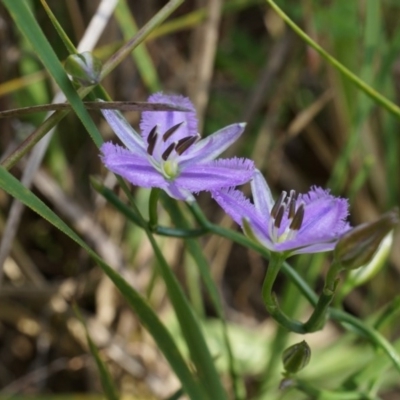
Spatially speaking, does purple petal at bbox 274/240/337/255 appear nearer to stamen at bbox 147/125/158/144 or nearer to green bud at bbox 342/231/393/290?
stamen at bbox 147/125/158/144

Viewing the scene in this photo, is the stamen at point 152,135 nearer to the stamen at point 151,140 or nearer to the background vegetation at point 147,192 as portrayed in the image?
the stamen at point 151,140

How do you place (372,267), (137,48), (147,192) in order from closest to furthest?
(372,267)
(137,48)
(147,192)

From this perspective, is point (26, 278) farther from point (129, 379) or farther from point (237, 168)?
point (237, 168)

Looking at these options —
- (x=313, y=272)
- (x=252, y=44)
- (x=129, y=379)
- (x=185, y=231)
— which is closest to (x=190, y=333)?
(x=185, y=231)

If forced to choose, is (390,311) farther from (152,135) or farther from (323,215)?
(152,135)

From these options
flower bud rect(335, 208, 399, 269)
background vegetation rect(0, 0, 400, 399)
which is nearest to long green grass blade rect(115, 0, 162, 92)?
background vegetation rect(0, 0, 400, 399)

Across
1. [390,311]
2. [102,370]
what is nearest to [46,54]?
[102,370]
